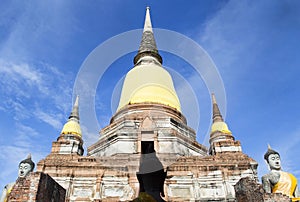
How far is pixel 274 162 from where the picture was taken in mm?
7168

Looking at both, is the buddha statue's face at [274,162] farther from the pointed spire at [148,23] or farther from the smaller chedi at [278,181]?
the pointed spire at [148,23]

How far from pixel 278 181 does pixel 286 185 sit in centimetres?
19

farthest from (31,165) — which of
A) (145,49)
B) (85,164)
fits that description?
(145,49)

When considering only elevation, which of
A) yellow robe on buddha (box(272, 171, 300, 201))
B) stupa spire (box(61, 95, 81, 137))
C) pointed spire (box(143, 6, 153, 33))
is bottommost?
yellow robe on buddha (box(272, 171, 300, 201))

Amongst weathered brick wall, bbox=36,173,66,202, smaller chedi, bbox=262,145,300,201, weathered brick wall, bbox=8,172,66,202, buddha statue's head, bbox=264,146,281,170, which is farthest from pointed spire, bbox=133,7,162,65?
weathered brick wall, bbox=8,172,66,202

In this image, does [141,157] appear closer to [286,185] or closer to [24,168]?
[24,168]

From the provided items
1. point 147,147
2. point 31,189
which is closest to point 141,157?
point 147,147

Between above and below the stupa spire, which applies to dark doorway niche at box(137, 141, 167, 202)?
below

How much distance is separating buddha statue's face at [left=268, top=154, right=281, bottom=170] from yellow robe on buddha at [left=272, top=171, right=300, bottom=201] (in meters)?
0.28

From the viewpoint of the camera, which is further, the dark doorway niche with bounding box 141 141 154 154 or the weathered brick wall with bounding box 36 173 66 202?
the dark doorway niche with bounding box 141 141 154 154

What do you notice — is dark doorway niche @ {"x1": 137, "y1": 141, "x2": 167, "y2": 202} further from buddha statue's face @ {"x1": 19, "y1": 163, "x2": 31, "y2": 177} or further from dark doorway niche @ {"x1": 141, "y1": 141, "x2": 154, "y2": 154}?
buddha statue's face @ {"x1": 19, "y1": 163, "x2": 31, "y2": 177}

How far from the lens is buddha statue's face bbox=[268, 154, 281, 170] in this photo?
712cm

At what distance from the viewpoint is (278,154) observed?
23.8 feet

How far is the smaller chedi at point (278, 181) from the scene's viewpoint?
21.8 ft
